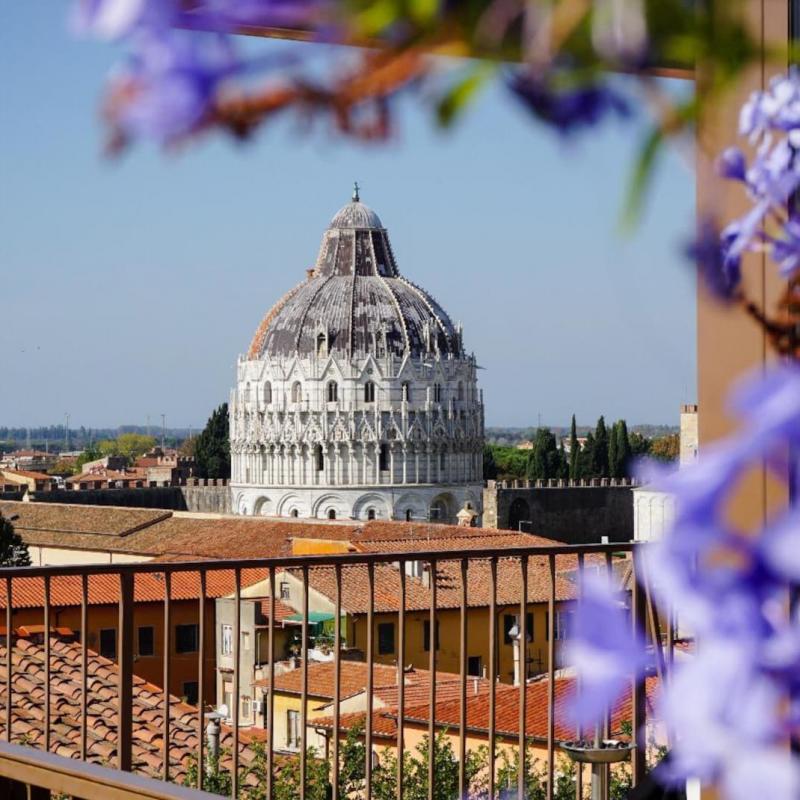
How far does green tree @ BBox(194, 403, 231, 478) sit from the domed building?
8919mm

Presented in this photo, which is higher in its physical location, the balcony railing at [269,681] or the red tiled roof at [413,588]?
the balcony railing at [269,681]

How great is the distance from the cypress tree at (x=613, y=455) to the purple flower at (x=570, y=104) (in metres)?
68.7

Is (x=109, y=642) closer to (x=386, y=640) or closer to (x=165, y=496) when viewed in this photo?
(x=386, y=640)

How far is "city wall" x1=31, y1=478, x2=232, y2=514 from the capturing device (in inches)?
2509

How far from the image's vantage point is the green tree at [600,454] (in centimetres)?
7062

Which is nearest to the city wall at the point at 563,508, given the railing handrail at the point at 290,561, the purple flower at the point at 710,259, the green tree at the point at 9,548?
the green tree at the point at 9,548

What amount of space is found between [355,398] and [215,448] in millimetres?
14425

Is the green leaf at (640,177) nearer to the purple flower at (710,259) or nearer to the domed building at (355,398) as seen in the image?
the purple flower at (710,259)

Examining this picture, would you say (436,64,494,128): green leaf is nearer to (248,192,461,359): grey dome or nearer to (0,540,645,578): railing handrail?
(0,540,645,578): railing handrail

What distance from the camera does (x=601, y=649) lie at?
0.39m

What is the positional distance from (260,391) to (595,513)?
15.3 m

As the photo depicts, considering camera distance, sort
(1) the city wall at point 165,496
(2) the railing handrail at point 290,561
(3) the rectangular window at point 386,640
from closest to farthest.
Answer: (2) the railing handrail at point 290,561, (3) the rectangular window at point 386,640, (1) the city wall at point 165,496

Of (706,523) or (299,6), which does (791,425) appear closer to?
(706,523)

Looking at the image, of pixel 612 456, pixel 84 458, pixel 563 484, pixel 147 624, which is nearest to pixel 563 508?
pixel 563 484
